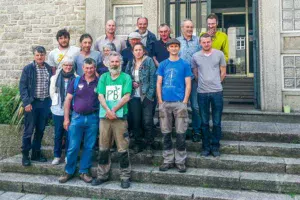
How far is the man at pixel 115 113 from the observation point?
165 inches

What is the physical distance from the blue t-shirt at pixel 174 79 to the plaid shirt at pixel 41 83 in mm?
1953

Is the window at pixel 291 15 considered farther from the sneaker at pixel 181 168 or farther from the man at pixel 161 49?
the sneaker at pixel 181 168

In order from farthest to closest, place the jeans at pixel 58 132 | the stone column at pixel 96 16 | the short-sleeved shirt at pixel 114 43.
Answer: the stone column at pixel 96 16, the short-sleeved shirt at pixel 114 43, the jeans at pixel 58 132

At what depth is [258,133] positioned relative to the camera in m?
5.08

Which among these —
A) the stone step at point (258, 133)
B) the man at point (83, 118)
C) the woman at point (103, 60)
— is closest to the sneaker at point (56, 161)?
the man at point (83, 118)

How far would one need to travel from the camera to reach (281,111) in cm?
646

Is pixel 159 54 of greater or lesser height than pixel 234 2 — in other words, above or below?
below

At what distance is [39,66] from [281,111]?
5.05 m

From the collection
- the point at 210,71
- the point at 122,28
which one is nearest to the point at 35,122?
the point at 210,71

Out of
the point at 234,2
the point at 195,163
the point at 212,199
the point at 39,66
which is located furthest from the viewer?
the point at 234,2

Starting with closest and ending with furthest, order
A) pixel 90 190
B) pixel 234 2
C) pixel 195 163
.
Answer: pixel 90 190
pixel 195 163
pixel 234 2

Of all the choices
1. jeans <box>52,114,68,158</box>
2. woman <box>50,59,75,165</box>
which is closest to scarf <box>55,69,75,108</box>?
woman <box>50,59,75,165</box>

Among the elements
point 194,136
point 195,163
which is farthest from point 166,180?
point 194,136

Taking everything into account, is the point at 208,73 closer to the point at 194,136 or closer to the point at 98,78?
the point at 194,136
